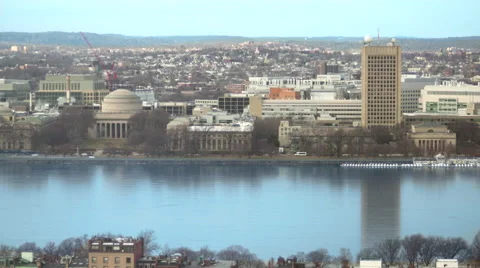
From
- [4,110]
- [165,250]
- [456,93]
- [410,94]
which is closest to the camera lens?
[165,250]

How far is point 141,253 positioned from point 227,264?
1.19m

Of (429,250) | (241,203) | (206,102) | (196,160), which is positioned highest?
(429,250)

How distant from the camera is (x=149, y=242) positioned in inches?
956

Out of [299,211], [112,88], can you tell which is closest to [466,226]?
[299,211]

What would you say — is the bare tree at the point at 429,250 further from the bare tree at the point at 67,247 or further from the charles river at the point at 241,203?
the bare tree at the point at 67,247

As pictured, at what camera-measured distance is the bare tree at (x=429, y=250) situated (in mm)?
22617

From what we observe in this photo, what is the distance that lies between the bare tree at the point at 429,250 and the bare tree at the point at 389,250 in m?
0.32

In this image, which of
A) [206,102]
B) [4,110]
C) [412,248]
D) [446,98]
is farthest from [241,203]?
[206,102]

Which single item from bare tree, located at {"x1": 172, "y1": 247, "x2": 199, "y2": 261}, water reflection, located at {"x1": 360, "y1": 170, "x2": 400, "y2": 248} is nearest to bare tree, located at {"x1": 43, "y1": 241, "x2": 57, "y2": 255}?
bare tree, located at {"x1": 172, "y1": 247, "x2": 199, "y2": 261}

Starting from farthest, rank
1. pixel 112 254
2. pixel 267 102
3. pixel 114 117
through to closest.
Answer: pixel 267 102, pixel 114 117, pixel 112 254

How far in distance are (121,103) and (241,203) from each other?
53.6ft

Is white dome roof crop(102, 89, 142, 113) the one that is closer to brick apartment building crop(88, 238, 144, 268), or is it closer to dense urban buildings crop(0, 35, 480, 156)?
dense urban buildings crop(0, 35, 480, 156)

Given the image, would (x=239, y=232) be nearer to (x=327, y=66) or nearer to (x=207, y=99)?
(x=207, y=99)

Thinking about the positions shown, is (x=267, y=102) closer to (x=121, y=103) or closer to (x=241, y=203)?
(x=121, y=103)
